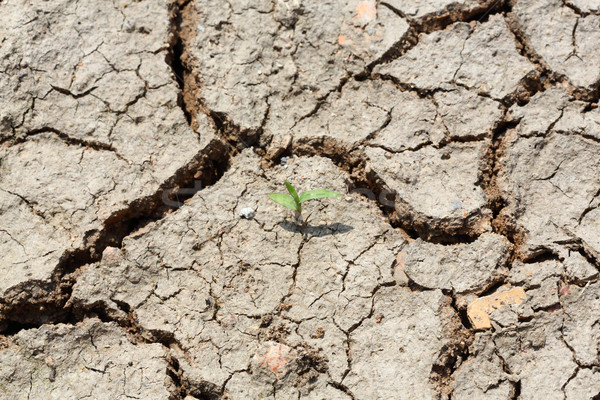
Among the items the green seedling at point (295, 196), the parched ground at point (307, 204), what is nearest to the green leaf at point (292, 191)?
the green seedling at point (295, 196)

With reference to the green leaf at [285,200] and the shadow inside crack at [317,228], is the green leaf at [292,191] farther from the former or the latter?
the shadow inside crack at [317,228]

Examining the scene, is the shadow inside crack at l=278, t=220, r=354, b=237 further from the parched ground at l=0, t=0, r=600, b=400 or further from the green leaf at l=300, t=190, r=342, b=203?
the green leaf at l=300, t=190, r=342, b=203

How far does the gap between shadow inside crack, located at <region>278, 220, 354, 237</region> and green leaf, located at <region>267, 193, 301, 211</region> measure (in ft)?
0.30

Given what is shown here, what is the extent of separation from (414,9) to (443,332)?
162 cm

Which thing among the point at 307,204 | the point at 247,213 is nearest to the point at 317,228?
the point at 307,204

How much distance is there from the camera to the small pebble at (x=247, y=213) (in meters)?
2.77

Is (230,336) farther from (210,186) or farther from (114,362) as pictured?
(210,186)

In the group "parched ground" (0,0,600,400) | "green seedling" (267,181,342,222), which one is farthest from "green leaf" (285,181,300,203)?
"parched ground" (0,0,600,400)

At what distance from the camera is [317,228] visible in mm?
2764

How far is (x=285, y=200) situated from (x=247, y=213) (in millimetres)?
195

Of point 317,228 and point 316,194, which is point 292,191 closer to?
point 316,194

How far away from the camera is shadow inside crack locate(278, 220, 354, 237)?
275cm

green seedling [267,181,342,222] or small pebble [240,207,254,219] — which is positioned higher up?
small pebble [240,207,254,219]

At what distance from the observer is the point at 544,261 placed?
264cm
